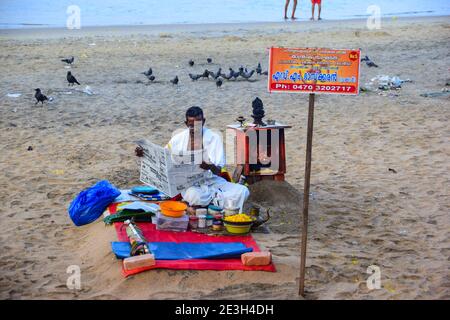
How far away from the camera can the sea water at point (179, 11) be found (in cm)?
3003

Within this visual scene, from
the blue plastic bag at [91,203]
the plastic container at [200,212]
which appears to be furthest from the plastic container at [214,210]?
the blue plastic bag at [91,203]

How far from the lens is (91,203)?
648 cm

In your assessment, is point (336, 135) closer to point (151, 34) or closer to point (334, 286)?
point (334, 286)

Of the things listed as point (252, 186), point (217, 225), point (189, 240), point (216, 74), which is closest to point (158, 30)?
point (216, 74)

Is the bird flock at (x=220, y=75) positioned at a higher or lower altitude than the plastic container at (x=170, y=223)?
higher

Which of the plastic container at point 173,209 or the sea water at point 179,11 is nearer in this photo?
the plastic container at point 173,209

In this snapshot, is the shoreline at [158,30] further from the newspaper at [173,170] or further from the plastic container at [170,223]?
the plastic container at [170,223]

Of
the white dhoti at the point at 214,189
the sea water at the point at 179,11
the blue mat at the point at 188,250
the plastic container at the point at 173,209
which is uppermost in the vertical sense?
the sea water at the point at 179,11

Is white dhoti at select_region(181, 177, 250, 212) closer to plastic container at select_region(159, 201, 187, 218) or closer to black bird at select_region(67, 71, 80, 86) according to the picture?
plastic container at select_region(159, 201, 187, 218)

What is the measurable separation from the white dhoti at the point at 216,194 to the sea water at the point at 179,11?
2269cm

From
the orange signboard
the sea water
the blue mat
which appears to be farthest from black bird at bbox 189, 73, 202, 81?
the sea water

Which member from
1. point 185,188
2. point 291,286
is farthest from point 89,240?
point 291,286

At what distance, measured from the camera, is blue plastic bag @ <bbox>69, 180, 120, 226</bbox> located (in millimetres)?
6410

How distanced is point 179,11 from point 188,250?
3181 cm
